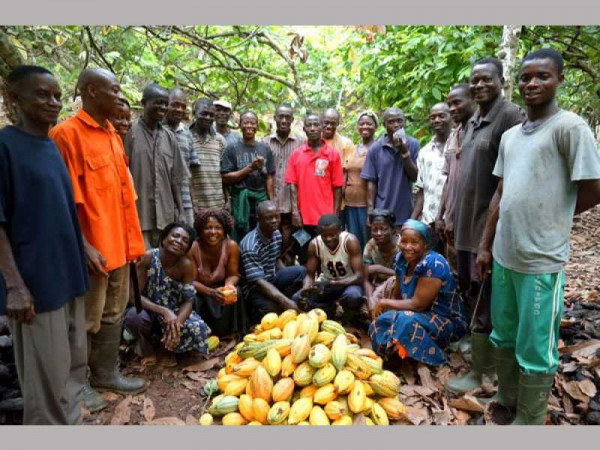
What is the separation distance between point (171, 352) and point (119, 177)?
1.74 meters

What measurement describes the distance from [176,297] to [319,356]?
5.14ft

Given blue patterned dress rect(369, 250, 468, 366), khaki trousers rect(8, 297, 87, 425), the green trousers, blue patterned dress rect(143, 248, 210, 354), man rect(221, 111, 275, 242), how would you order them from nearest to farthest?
khaki trousers rect(8, 297, 87, 425)
the green trousers
blue patterned dress rect(369, 250, 468, 366)
blue patterned dress rect(143, 248, 210, 354)
man rect(221, 111, 275, 242)

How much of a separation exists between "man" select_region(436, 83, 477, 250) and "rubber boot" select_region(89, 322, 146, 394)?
2680 millimetres

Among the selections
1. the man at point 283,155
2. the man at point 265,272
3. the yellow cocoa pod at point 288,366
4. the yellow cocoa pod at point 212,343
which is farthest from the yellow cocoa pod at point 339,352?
the man at point 283,155

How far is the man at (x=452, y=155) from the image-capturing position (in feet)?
12.0

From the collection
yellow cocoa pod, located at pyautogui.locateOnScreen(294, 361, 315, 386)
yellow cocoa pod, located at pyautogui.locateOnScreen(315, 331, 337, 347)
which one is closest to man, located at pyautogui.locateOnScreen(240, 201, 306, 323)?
yellow cocoa pod, located at pyautogui.locateOnScreen(315, 331, 337, 347)

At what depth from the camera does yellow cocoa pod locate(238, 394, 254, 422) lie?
9.32 feet

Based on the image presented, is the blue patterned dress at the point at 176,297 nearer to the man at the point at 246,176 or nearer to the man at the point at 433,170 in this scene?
the man at the point at 246,176

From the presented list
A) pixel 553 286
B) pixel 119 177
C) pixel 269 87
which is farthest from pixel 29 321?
pixel 269 87

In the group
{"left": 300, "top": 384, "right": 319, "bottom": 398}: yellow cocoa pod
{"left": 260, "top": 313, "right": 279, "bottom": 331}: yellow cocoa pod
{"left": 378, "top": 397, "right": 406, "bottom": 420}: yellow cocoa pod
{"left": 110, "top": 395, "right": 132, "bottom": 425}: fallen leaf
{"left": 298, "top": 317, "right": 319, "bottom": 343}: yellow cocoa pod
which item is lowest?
{"left": 110, "top": 395, "right": 132, "bottom": 425}: fallen leaf

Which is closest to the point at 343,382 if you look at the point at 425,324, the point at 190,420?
the point at 425,324

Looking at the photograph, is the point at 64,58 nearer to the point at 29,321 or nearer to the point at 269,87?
the point at 269,87

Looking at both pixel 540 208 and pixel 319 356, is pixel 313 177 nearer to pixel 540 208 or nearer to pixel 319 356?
pixel 319 356

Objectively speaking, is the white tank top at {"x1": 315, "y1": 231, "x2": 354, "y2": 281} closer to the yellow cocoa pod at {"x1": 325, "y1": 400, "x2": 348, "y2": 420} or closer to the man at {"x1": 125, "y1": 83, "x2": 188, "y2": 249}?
the man at {"x1": 125, "y1": 83, "x2": 188, "y2": 249}
